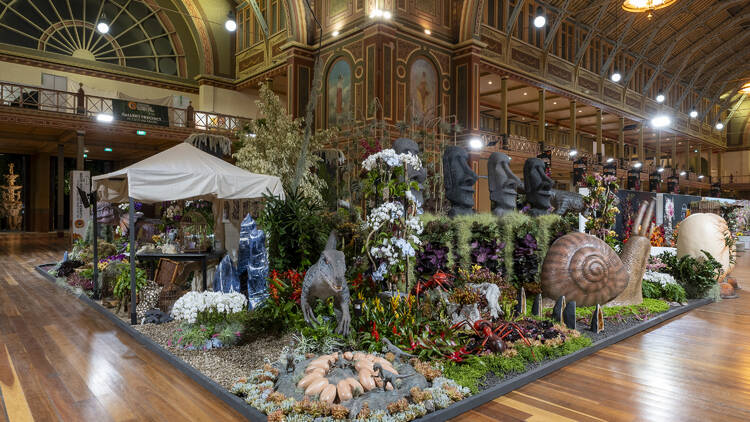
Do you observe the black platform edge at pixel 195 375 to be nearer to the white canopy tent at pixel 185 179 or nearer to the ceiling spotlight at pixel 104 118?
the white canopy tent at pixel 185 179

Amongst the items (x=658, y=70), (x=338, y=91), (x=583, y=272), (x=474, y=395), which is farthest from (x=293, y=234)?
(x=658, y=70)

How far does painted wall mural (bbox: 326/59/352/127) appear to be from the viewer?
45.9 ft

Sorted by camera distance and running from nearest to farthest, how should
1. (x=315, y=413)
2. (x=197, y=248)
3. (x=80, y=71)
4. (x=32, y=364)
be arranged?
(x=315, y=413)
(x=32, y=364)
(x=197, y=248)
(x=80, y=71)

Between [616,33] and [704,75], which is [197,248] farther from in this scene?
[704,75]

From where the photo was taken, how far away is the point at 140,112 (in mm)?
14523

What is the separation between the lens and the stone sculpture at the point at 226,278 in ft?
19.2

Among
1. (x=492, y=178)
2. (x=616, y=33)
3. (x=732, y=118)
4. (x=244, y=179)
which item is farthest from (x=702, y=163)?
(x=244, y=179)

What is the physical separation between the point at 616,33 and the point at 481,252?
20.5 meters

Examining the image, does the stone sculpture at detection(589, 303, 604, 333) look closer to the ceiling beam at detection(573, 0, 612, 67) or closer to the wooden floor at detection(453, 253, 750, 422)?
the wooden floor at detection(453, 253, 750, 422)

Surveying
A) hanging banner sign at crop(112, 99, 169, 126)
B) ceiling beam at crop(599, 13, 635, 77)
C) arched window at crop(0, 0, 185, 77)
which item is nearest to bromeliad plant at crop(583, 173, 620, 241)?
hanging banner sign at crop(112, 99, 169, 126)

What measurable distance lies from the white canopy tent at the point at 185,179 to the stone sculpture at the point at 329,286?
1.96 m

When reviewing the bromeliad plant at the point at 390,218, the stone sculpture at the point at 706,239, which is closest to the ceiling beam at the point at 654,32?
the stone sculpture at the point at 706,239

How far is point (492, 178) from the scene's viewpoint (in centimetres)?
670

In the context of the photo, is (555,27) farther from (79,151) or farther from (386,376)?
(386,376)
